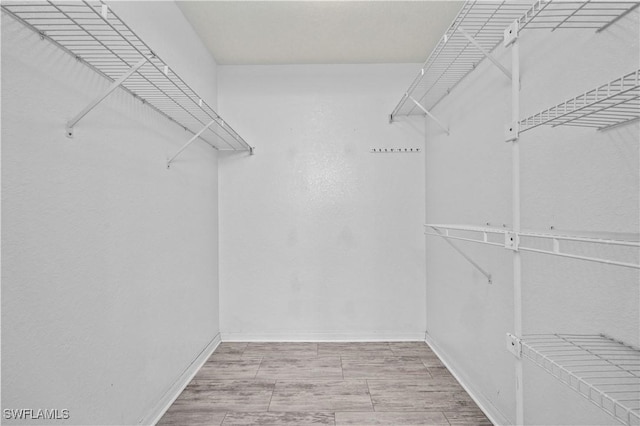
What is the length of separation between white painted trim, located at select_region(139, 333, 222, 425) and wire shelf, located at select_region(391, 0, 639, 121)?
228cm

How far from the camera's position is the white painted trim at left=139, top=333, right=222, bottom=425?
64.9 inches

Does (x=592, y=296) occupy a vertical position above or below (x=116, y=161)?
below

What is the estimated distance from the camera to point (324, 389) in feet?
6.49

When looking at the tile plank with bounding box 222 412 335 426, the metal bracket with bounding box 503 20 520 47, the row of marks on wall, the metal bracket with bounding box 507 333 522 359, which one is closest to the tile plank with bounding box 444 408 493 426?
the tile plank with bounding box 222 412 335 426

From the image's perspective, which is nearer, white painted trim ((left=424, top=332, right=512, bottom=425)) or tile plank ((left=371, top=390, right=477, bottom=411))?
white painted trim ((left=424, top=332, right=512, bottom=425))

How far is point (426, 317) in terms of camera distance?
9.03ft

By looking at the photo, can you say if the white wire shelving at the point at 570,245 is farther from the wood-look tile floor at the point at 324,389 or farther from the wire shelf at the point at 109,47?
the wire shelf at the point at 109,47

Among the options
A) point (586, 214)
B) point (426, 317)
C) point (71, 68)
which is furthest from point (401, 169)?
point (71, 68)

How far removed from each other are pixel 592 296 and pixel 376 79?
89.2 inches

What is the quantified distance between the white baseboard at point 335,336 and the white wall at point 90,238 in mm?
804

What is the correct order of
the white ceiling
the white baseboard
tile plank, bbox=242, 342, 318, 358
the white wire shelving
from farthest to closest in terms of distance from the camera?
1. the white baseboard
2. tile plank, bbox=242, 342, 318, 358
3. the white ceiling
4. the white wire shelving

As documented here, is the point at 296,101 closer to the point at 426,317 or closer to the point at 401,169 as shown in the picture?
the point at 401,169

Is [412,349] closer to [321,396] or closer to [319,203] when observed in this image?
[321,396]

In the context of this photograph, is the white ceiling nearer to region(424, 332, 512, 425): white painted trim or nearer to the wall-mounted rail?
the wall-mounted rail
